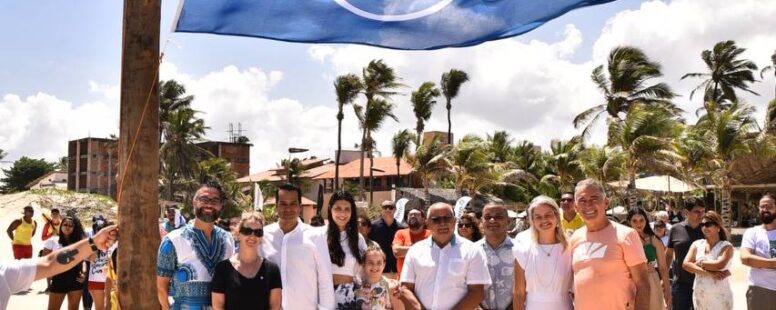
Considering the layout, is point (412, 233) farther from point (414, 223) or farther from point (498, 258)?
point (498, 258)

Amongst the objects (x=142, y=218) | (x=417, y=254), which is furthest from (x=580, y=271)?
(x=142, y=218)

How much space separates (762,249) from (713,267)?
855 mm

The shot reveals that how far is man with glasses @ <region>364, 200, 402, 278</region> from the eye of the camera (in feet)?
32.6

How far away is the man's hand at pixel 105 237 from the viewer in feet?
13.4

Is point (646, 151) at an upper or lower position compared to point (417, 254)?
upper

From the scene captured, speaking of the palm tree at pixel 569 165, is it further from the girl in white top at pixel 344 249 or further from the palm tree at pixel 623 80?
the girl in white top at pixel 344 249

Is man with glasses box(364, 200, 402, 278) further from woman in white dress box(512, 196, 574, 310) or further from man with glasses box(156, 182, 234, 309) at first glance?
man with glasses box(156, 182, 234, 309)

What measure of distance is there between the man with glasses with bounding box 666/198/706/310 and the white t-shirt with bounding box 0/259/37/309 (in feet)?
25.0

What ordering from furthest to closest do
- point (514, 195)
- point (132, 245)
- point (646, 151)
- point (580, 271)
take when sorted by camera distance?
1. point (514, 195)
2. point (646, 151)
3. point (580, 271)
4. point (132, 245)

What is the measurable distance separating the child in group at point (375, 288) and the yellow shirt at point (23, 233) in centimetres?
1219

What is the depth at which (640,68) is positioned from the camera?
139 ft

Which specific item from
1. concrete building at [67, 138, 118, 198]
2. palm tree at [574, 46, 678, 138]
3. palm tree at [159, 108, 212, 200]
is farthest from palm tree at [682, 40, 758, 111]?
concrete building at [67, 138, 118, 198]

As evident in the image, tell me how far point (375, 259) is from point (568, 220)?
3.20 m

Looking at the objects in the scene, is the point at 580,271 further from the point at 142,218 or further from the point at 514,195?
the point at 514,195
